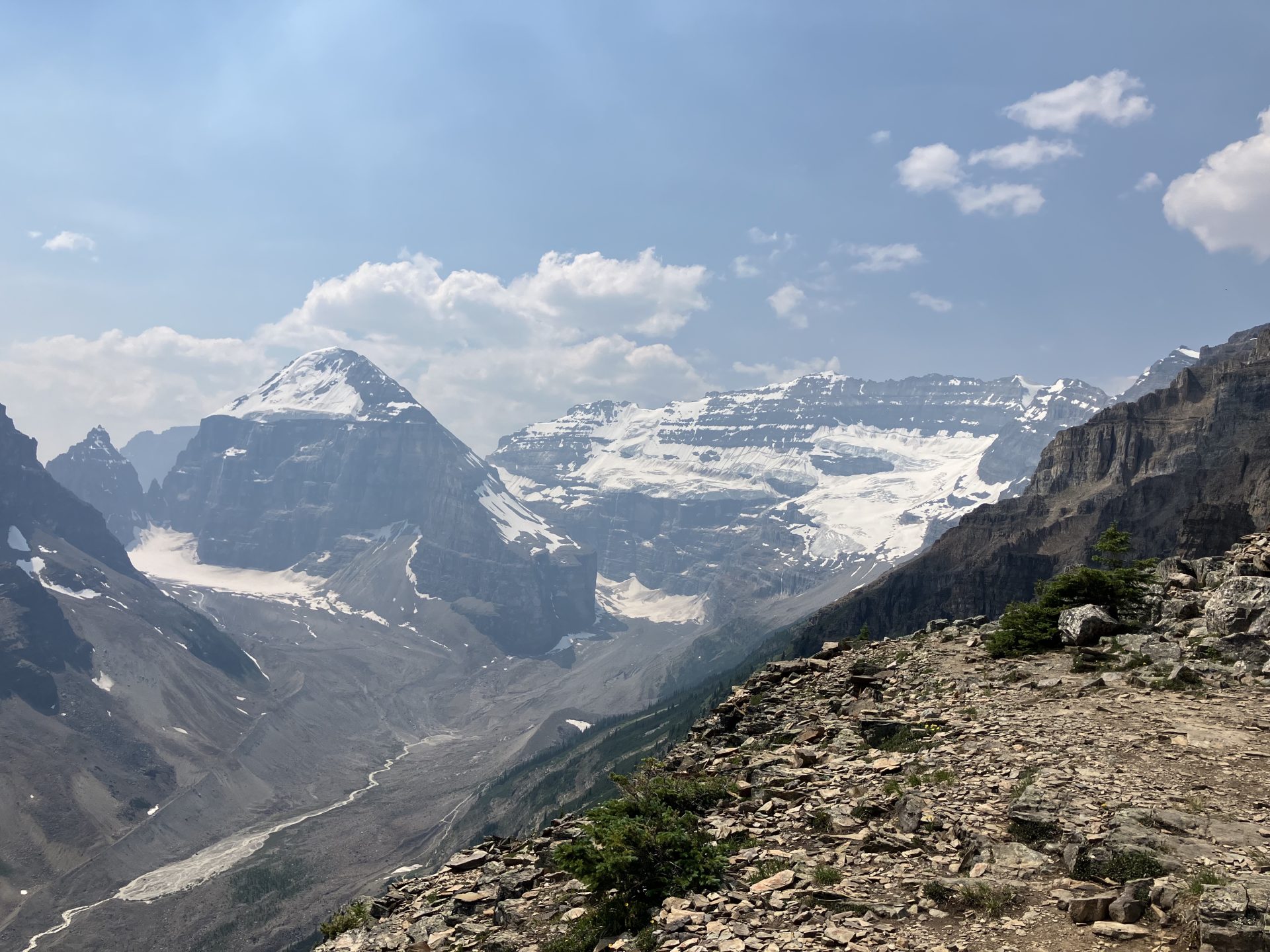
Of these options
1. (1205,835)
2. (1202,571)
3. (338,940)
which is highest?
(1202,571)

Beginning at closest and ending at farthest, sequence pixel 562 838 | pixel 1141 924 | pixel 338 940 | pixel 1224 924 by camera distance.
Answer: pixel 1224 924 < pixel 1141 924 < pixel 338 940 < pixel 562 838

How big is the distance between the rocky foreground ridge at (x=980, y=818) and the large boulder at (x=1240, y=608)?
10 centimetres

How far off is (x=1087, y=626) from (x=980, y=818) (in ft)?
55.7

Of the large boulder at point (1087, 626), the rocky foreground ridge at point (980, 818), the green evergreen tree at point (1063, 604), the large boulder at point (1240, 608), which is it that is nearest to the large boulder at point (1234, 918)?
the rocky foreground ridge at point (980, 818)

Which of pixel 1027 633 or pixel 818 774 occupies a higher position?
pixel 1027 633

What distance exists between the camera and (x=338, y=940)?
22.8m

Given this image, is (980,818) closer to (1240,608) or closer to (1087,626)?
(1240,608)

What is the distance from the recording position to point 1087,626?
32.6m

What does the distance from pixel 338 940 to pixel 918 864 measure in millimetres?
15573

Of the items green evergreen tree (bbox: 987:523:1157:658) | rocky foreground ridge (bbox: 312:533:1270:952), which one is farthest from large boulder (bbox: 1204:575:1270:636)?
green evergreen tree (bbox: 987:523:1157:658)

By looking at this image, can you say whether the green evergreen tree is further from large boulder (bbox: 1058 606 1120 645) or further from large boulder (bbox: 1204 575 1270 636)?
large boulder (bbox: 1204 575 1270 636)

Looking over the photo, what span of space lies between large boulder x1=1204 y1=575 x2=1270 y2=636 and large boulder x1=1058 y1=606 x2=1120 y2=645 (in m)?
3.21

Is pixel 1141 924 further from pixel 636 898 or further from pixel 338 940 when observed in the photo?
pixel 338 940

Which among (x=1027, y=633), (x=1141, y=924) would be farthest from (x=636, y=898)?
(x=1027, y=633)
